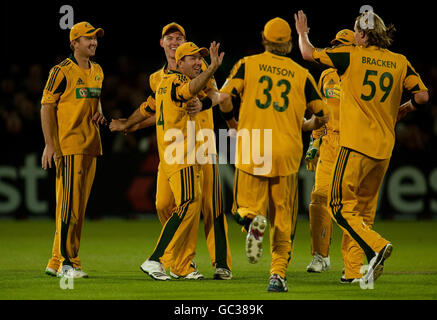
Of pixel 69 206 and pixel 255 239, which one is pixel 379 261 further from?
pixel 69 206

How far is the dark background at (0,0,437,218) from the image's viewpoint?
1703cm

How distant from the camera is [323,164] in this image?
10141 millimetres

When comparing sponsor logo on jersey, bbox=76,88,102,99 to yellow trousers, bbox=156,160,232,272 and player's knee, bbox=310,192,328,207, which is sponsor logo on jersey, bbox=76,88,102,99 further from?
player's knee, bbox=310,192,328,207

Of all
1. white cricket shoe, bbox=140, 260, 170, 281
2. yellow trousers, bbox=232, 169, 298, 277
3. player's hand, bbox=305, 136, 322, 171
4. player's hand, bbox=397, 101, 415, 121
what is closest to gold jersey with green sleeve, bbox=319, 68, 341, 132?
player's hand, bbox=305, 136, 322, 171

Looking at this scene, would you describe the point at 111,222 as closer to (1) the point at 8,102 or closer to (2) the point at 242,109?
(1) the point at 8,102

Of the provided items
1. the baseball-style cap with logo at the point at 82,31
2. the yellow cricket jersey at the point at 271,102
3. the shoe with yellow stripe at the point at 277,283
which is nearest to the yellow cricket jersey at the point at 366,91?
the yellow cricket jersey at the point at 271,102

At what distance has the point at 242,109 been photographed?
7902mm

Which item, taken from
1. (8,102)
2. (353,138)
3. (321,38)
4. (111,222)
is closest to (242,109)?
(353,138)

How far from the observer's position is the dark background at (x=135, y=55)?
55.9 ft

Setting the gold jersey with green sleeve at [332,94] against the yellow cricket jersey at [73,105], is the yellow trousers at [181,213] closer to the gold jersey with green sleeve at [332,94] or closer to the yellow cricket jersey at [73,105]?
the yellow cricket jersey at [73,105]

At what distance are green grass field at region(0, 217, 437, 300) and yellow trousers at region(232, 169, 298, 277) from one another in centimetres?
38

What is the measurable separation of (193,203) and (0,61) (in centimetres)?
1231

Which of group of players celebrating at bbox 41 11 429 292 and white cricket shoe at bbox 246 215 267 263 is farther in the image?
group of players celebrating at bbox 41 11 429 292

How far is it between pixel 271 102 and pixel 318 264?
2854mm
